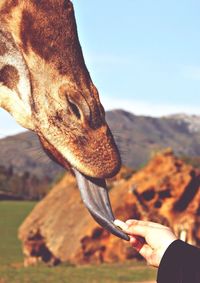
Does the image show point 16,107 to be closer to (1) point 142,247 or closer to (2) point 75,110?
(2) point 75,110

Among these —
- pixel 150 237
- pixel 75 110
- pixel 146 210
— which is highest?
pixel 75 110

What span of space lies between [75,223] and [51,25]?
59.8ft

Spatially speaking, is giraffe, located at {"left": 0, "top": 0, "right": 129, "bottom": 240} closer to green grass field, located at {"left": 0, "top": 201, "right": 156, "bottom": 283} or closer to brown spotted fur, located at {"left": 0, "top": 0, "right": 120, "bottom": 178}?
brown spotted fur, located at {"left": 0, "top": 0, "right": 120, "bottom": 178}

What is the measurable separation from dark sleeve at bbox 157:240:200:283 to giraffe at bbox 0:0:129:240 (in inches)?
5.5

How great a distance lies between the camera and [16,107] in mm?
2230

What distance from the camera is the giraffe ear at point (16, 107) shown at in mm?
2209

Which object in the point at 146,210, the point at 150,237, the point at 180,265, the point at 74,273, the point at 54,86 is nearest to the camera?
the point at 180,265

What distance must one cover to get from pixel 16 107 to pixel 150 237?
533 millimetres

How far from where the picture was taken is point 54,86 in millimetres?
2178

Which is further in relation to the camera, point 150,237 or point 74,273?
point 74,273

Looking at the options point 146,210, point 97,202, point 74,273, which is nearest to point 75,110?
point 97,202

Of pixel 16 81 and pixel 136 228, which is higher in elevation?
A: pixel 16 81

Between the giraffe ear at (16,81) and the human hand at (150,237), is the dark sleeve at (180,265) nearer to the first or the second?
the human hand at (150,237)

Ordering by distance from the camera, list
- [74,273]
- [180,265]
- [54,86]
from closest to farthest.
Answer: [180,265]
[54,86]
[74,273]
